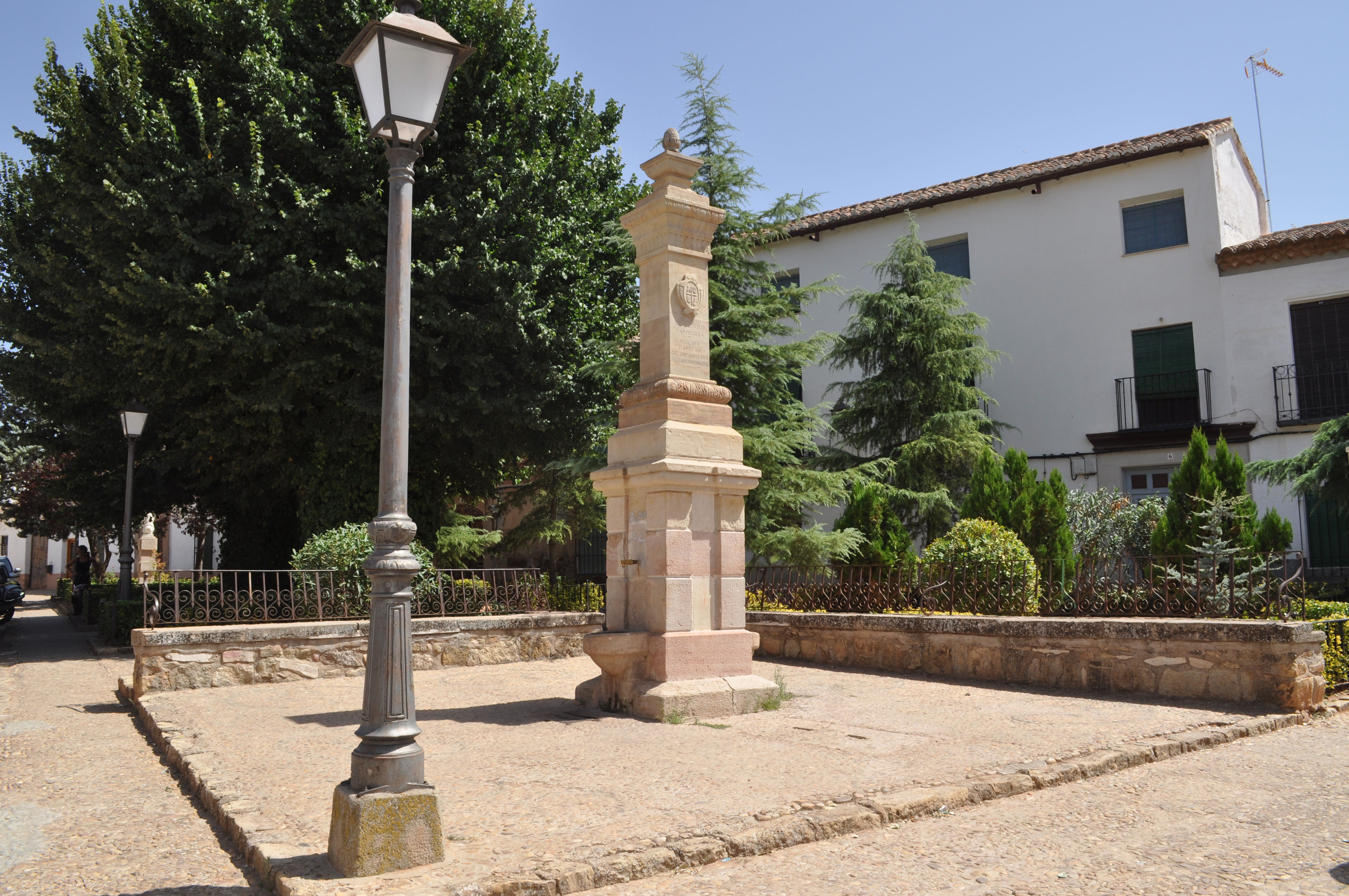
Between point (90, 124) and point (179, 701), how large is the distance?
8.38 m

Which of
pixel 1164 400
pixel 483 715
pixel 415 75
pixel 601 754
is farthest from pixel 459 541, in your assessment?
pixel 1164 400

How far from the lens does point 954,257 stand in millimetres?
21375

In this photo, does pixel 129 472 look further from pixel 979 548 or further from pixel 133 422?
pixel 979 548

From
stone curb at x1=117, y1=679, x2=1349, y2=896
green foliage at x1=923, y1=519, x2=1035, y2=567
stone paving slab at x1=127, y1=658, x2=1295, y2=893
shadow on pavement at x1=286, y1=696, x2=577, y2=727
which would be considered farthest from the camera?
green foliage at x1=923, y1=519, x2=1035, y2=567

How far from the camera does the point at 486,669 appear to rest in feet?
35.8

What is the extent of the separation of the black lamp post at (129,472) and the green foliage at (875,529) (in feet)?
33.6

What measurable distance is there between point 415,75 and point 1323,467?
13081 millimetres

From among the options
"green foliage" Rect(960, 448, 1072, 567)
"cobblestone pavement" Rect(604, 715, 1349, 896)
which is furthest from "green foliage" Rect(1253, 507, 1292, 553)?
"cobblestone pavement" Rect(604, 715, 1349, 896)

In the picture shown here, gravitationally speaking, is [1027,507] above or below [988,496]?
below

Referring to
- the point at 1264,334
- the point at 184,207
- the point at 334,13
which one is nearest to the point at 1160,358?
the point at 1264,334

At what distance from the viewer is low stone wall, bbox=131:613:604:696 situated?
361 inches

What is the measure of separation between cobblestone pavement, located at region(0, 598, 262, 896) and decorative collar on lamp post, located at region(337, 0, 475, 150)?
3.34m

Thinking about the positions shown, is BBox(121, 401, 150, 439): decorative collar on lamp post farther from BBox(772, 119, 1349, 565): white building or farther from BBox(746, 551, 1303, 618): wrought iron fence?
BBox(772, 119, 1349, 565): white building

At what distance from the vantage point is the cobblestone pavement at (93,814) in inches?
154
